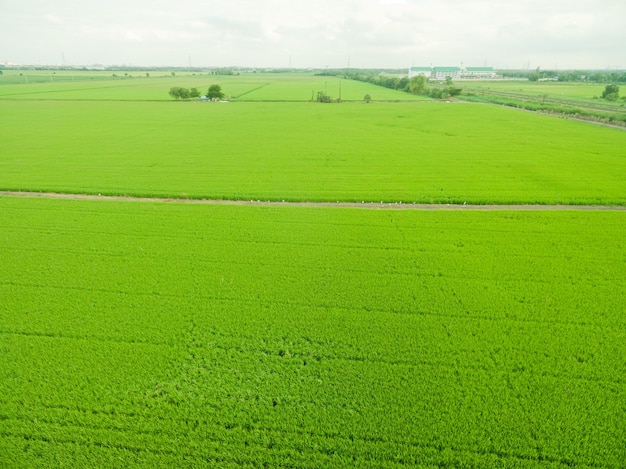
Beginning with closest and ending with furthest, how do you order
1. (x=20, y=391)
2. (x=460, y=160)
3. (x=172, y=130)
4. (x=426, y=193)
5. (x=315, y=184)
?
1. (x=20, y=391)
2. (x=426, y=193)
3. (x=315, y=184)
4. (x=460, y=160)
5. (x=172, y=130)

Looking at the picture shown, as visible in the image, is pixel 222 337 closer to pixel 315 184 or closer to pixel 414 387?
pixel 414 387

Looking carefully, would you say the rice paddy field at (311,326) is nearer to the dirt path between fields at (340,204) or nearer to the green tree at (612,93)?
the dirt path between fields at (340,204)

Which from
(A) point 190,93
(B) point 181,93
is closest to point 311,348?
(B) point 181,93

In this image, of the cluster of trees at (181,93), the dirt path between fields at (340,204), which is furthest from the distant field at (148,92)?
the dirt path between fields at (340,204)

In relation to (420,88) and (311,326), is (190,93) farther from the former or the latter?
(311,326)

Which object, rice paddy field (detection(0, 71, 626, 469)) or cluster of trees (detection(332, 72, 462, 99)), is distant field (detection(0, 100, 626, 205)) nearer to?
rice paddy field (detection(0, 71, 626, 469))

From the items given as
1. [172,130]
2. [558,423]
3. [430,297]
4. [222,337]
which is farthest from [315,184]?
[172,130]

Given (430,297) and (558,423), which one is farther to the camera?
(430,297)

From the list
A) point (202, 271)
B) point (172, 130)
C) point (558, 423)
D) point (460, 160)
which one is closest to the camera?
point (558, 423)
